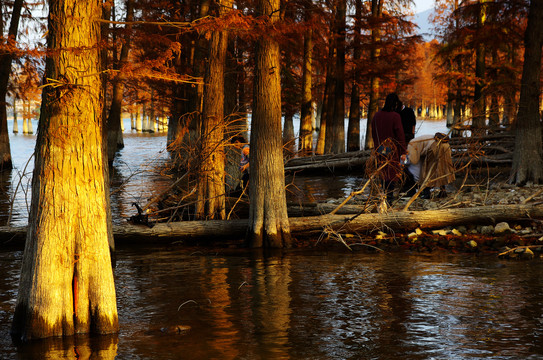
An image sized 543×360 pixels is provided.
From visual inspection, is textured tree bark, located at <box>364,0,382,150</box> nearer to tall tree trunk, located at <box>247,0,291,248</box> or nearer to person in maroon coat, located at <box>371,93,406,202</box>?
person in maroon coat, located at <box>371,93,406,202</box>

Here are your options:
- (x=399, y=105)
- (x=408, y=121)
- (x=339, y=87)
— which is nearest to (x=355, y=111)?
(x=339, y=87)

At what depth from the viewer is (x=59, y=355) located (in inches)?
220

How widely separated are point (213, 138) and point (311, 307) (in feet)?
16.8

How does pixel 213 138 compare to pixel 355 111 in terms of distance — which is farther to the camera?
pixel 355 111

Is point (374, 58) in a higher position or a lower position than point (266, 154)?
higher

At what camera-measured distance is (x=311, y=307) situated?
23.5 ft

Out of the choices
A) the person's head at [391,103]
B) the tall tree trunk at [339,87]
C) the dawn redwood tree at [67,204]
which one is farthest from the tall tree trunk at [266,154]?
the tall tree trunk at [339,87]

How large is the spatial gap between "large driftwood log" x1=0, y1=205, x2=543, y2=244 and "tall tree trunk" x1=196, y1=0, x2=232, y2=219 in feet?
1.79

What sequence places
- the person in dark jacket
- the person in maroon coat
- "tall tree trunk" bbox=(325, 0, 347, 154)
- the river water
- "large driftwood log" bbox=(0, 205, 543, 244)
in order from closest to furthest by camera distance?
the river water
"large driftwood log" bbox=(0, 205, 543, 244)
the person in maroon coat
the person in dark jacket
"tall tree trunk" bbox=(325, 0, 347, 154)

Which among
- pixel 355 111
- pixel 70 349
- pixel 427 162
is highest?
pixel 355 111

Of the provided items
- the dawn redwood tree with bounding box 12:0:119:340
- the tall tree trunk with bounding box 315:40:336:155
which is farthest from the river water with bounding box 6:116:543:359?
the tall tree trunk with bounding box 315:40:336:155

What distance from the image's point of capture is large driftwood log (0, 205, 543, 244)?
36.2 feet

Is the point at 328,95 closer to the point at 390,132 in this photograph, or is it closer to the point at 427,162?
the point at 427,162

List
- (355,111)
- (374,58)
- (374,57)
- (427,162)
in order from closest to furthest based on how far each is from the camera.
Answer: (427,162), (374,57), (374,58), (355,111)
